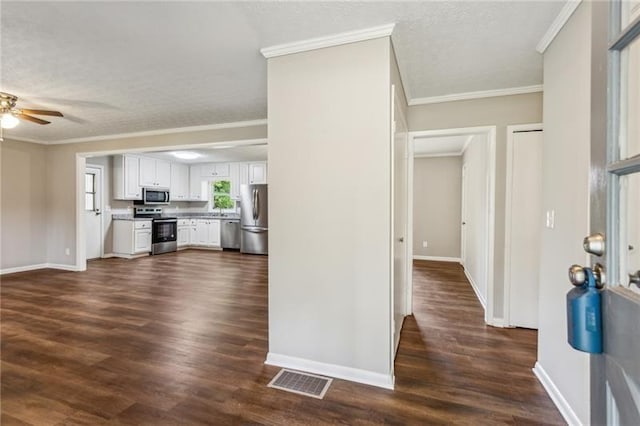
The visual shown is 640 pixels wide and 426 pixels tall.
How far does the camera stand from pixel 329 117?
2102 millimetres

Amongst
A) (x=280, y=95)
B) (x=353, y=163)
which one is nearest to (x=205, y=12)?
(x=280, y=95)

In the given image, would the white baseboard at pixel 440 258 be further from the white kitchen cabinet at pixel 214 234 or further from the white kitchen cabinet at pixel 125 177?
the white kitchen cabinet at pixel 125 177

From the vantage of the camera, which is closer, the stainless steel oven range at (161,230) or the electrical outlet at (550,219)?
the electrical outlet at (550,219)

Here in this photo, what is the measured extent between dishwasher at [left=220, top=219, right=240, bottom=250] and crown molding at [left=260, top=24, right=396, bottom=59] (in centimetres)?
606

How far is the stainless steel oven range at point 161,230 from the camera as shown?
7238 mm

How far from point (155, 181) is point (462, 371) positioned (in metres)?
7.66

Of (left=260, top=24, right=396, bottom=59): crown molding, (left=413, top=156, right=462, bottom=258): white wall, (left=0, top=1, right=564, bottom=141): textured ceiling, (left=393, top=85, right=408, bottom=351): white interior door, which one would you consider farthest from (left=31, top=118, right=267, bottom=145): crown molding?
(left=413, top=156, right=462, bottom=258): white wall

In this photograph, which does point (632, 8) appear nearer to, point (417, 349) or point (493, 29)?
point (493, 29)

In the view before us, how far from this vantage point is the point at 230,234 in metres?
7.89

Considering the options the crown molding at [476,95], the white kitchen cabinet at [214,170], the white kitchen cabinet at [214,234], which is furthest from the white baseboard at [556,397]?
the white kitchen cabinet at [214,170]

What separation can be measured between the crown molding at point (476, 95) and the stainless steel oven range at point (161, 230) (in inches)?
257

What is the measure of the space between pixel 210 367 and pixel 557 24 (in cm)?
329

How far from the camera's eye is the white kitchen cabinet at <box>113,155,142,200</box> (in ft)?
22.1

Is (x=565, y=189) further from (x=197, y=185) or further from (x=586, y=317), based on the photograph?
(x=197, y=185)
